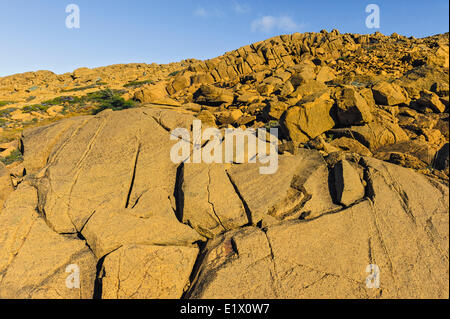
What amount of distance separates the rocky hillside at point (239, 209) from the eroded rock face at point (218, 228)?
0.03 metres

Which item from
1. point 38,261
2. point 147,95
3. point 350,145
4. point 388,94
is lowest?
point 38,261

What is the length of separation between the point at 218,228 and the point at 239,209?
0.72 metres

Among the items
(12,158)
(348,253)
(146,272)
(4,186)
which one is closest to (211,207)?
(146,272)

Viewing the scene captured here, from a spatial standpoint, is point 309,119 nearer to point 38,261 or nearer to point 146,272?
point 146,272

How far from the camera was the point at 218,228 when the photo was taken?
561cm

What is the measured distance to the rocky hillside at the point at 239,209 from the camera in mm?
4527

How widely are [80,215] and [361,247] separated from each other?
6989 mm

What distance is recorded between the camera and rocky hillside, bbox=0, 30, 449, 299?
4527 mm

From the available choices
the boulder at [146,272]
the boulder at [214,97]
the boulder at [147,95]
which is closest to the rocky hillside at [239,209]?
the boulder at [146,272]

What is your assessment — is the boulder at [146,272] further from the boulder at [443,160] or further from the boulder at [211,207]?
the boulder at [443,160]

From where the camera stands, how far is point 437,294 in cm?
413

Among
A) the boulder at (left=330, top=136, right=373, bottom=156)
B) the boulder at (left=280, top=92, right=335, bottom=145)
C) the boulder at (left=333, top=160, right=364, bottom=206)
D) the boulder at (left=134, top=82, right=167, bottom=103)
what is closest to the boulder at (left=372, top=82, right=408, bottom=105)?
the boulder at (left=280, top=92, right=335, bottom=145)
